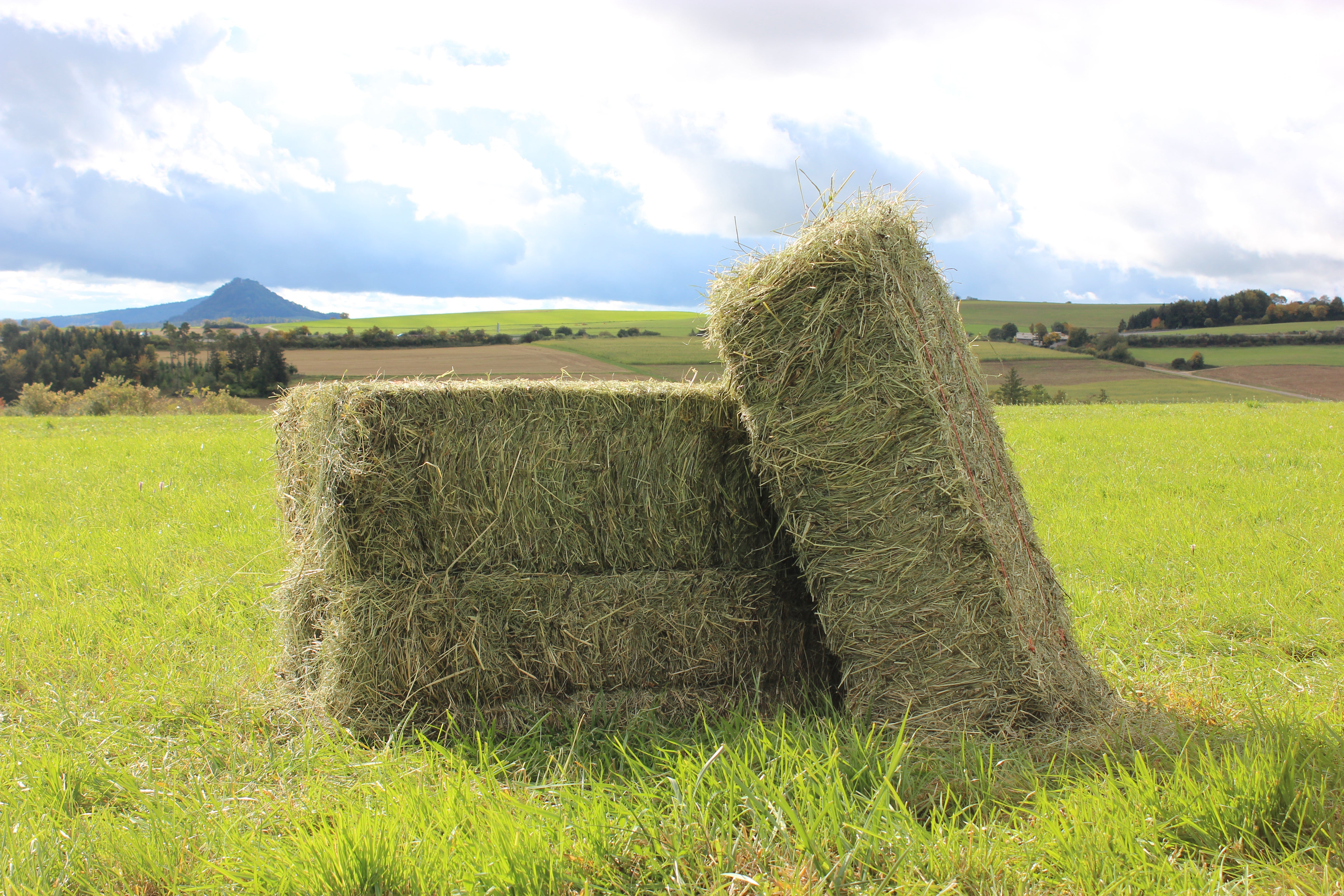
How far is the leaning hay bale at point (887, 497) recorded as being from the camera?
3357mm

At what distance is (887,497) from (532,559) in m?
1.88

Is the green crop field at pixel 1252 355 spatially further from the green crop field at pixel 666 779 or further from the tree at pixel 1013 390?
the green crop field at pixel 666 779

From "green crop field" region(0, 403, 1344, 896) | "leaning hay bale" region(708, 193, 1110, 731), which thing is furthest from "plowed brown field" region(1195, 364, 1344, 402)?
"leaning hay bale" region(708, 193, 1110, 731)

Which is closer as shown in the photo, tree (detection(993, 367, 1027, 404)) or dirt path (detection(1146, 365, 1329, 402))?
dirt path (detection(1146, 365, 1329, 402))

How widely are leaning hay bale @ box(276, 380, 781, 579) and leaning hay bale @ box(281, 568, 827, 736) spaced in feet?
0.39

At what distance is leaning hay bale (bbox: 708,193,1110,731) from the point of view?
3357mm

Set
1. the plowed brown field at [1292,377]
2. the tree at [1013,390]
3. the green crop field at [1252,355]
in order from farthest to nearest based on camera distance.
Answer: the green crop field at [1252,355], the tree at [1013,390], the plowed brown field at [1292,377]

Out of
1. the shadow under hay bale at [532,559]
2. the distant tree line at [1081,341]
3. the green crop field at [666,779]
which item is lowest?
the green crop field at [666,779]

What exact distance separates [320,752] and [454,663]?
28.1 inches

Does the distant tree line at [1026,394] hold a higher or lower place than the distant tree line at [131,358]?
lower

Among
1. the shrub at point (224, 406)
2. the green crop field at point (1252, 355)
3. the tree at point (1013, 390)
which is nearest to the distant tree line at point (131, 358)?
the shrub at point (224, 406)

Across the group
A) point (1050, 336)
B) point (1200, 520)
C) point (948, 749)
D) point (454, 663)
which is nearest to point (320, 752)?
point (454, 663)

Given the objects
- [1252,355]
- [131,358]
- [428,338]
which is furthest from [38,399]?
[1252,355]

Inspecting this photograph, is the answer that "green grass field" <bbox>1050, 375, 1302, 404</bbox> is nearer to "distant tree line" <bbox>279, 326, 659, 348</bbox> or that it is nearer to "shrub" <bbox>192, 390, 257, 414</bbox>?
"distant tree line" <bbox>279, 326, 659, 348</bbox>
